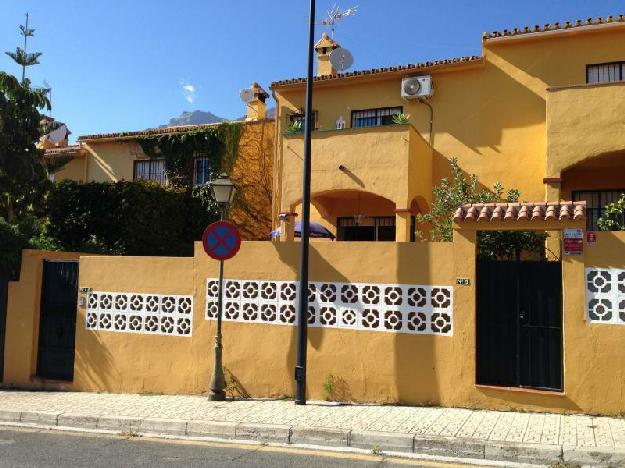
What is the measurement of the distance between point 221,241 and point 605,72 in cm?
1084

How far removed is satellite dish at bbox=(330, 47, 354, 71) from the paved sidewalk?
10.8m

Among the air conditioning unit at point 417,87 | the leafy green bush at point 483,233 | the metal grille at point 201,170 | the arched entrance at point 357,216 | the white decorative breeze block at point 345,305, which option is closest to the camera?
the white decorative breeze block at point 345,305

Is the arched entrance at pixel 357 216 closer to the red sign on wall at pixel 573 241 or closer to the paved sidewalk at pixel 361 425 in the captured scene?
the paved sidewalk at pixel 361 425

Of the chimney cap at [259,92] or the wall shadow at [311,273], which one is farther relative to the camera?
the chimney cap at [259,92]

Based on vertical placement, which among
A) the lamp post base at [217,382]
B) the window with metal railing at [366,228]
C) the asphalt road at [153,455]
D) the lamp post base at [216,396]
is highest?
the window with metal railing at [366,228]

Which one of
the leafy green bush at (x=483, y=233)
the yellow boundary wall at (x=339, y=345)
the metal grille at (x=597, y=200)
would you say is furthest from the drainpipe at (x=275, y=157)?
the metal grille at (x=597, y=200)

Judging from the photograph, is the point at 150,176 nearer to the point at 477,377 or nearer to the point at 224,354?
the point at 224,354

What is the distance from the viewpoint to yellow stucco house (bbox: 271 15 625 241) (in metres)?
12.9

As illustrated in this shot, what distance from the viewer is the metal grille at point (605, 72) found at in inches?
562

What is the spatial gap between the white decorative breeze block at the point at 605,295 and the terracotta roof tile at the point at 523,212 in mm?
809

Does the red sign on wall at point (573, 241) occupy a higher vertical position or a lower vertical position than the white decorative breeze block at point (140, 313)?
higher

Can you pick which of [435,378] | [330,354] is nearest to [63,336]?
[330,354]

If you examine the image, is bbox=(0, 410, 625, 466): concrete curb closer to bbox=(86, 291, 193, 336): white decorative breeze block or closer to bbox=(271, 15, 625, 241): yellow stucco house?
bbox=(86, 291, 193, 336): white decorative breeze block

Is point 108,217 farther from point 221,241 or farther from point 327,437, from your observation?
point 327,437
